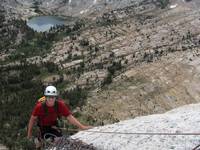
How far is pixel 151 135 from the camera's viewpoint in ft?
55.9

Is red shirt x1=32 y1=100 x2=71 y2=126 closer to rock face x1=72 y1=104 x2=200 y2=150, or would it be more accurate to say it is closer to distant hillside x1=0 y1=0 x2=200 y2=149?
rock face x1=72 y1=104 x2=200 y2=150

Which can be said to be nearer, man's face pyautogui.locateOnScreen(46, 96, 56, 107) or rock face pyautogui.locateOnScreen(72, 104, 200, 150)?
man's face pyautogui.locateOnScreen(46, 96, 56, 107)

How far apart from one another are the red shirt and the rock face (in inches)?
87.4

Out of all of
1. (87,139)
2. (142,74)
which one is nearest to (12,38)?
(142,74)

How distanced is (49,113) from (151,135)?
3610 millimetres

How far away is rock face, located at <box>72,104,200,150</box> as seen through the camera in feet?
52.6

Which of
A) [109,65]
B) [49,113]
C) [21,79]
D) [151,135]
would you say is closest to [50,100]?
[49,113]

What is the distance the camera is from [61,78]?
324 feet

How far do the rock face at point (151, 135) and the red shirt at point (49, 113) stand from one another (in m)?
2.22

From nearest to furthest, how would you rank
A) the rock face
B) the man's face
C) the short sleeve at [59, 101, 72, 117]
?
the man's face
the short sleeve at [59, 101, 72, 117]
the rock face

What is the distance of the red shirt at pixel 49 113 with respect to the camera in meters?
15.3

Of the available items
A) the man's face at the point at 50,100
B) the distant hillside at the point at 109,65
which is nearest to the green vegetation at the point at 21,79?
the distant hillside at the point at 109,65

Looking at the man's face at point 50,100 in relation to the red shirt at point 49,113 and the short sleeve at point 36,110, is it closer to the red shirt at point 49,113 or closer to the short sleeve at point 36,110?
the red shirt at point 49,113

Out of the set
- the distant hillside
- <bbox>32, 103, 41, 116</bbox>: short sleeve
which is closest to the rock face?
<bbox>32, 103, 41, 116</bbox>: short sleeve
